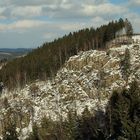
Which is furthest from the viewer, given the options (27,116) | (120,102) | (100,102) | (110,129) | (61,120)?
(27,116)

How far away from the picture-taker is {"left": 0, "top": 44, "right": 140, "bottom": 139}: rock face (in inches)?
6243

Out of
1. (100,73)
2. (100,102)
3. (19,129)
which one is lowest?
(19,129)

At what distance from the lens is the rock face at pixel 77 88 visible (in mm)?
158562

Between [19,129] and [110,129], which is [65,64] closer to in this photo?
[19,129]

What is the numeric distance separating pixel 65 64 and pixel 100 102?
44946mm

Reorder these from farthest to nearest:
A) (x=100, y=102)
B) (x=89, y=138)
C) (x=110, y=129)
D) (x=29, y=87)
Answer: (x=29, y=87) < (x=100, y=102) < (x=89, y=138) < (x=110, y=129)

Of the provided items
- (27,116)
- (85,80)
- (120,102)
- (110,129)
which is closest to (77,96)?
(85,80)

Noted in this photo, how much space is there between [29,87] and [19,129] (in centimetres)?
3714

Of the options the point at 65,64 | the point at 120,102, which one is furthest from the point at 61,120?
the point at 65,64

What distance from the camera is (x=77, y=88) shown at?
169 meters

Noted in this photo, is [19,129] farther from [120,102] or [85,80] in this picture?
[120,102]

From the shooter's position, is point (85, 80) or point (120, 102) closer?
point (120, 102)

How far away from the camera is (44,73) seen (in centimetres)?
19912

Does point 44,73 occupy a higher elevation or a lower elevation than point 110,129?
higher
